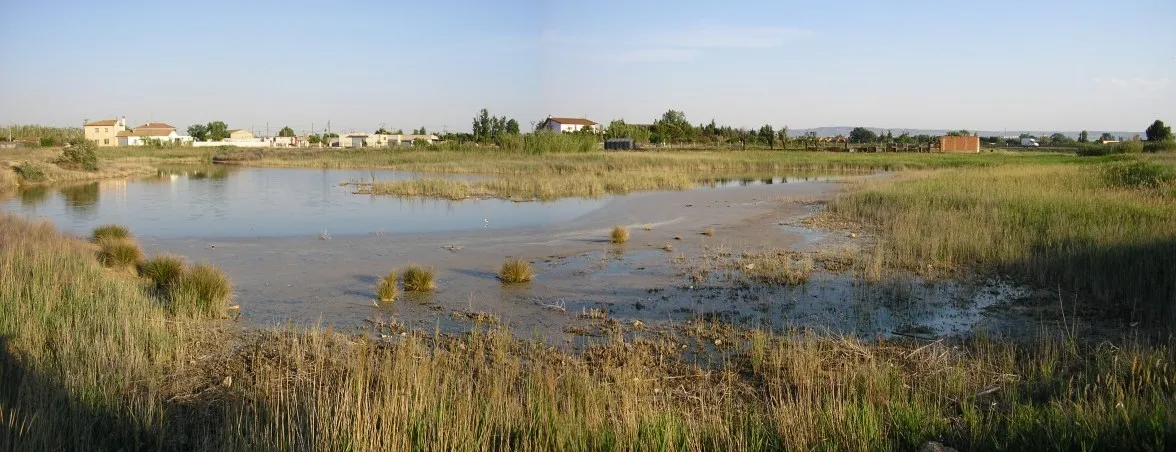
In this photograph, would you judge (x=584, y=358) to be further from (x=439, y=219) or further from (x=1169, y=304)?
(x=439, y=219)

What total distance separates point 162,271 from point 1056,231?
14.2 m

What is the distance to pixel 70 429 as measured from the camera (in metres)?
5.51

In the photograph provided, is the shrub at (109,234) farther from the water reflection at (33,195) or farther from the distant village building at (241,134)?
the distant village building at (241,134)

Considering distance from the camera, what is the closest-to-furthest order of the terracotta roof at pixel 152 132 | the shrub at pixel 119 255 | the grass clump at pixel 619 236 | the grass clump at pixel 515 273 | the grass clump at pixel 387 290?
the grass clump at pixel 387 290, the grass clump at pixel 515 273, the shrub at pixel 119 255, the grass clump at pixel 619 236, the terracotta roof at pixel 152 132

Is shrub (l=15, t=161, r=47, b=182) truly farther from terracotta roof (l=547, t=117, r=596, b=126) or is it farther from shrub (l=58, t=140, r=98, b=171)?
terracotta roof (l=547, t=117, r=596, b=126)

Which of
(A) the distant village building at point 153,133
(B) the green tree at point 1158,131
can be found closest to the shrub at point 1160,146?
(B) the green tree at point 1158,131

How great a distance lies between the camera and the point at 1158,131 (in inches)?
2601

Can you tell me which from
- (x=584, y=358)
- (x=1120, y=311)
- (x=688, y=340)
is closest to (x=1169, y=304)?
(x=1120, y=311)

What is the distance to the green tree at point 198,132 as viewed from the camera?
126 metres

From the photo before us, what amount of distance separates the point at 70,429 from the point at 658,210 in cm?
2112

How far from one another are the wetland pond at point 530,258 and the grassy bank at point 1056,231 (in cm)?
106

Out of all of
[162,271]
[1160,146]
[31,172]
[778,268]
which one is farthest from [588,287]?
[1160,146]

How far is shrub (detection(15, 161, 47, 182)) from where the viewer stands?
37531 mm

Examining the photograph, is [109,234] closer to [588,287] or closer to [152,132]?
[588,287]
